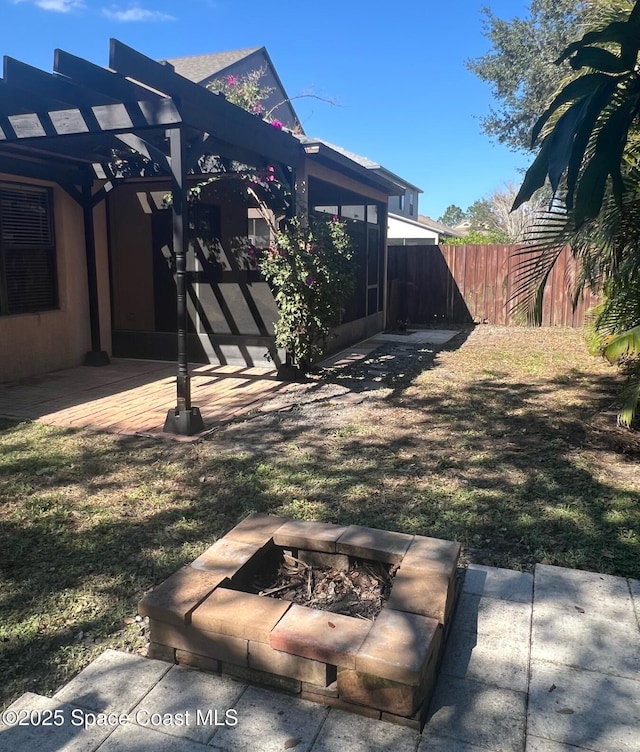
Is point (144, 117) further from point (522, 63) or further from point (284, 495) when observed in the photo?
point (522, 63)

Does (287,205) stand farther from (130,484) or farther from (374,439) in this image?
(130,484)

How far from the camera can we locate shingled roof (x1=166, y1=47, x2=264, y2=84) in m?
16.3

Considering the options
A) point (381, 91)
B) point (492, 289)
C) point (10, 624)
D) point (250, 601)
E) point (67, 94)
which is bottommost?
point (10, 624)

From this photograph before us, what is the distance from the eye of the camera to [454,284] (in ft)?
47.3

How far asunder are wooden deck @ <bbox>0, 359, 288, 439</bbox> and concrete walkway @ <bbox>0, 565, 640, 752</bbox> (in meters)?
3.26

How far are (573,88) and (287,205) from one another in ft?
19.9

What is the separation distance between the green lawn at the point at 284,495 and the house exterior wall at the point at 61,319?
7.26 ft

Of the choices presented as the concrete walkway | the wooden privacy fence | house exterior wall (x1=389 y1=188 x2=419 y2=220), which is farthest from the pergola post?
house exterior wall (x1=389 y1=188 x2=419 y2=220)

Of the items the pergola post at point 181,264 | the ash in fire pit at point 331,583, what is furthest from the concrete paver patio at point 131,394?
the ash in fire pit at point 331,583

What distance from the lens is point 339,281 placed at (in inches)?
283

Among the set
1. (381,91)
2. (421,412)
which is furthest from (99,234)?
(381,91)

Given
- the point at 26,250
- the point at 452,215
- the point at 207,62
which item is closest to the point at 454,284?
the point at 26,250

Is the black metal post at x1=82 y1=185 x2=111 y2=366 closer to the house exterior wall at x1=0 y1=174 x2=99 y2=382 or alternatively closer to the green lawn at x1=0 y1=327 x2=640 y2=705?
the house exterior wall at x1=0 y1=174 x2=99 y2=382

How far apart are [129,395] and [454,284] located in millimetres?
9583
